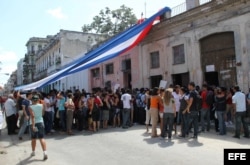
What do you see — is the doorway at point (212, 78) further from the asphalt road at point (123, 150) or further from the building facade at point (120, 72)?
the building facade at point (120, 72)

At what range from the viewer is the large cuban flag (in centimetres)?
1539

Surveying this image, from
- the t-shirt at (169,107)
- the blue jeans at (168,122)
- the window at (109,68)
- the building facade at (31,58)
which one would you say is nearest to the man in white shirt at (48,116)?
the blue jeans at (168,122)

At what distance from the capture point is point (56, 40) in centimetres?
3909

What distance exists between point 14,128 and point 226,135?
8749 mm

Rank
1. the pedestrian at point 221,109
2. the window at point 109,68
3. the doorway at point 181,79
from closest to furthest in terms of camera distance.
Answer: the pedestrian at point 221,109
the doorway at point 181,79
the window at point 109,68

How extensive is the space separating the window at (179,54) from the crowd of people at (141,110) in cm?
318

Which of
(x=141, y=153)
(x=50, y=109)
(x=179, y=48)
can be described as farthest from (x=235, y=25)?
(x=50, y=109)

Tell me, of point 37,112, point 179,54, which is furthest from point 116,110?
point 37,112

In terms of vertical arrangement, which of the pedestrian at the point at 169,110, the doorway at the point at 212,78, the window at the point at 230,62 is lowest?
the pedestrian at the point at 169,110

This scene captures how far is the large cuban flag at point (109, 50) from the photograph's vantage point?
606 inches

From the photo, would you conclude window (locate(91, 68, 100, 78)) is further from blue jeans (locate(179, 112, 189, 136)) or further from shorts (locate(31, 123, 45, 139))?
shorts (locate(31, 123, 45, 139))

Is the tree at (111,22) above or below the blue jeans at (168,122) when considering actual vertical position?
above

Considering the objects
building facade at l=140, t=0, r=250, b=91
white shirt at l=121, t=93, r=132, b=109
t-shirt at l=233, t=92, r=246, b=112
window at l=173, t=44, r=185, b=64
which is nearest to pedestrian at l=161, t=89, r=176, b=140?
t-shirt at l=233, t=92, r=246, b=112

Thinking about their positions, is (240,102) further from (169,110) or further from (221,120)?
(169,110)
